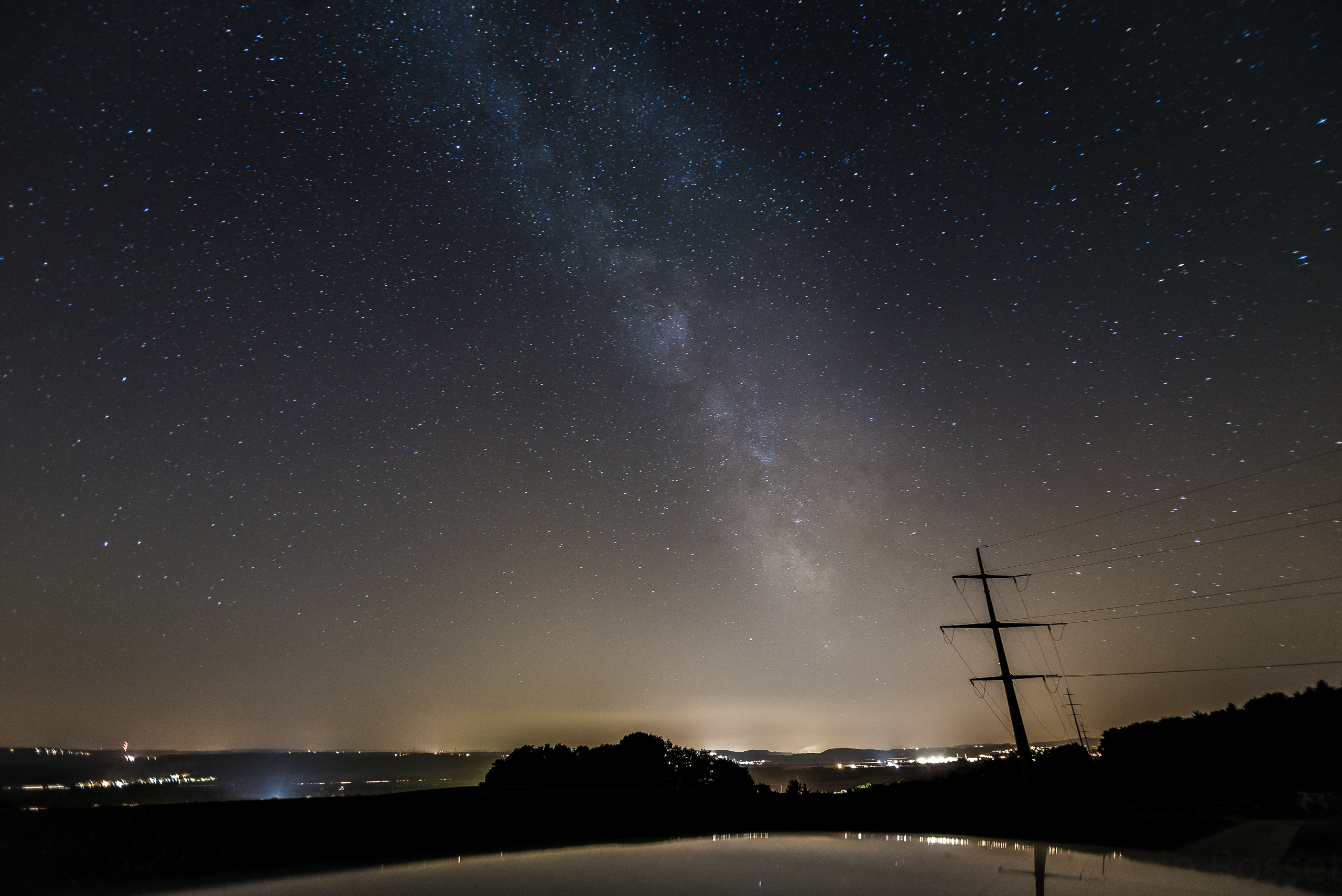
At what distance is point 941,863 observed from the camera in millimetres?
13156

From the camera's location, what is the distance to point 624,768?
40125mm

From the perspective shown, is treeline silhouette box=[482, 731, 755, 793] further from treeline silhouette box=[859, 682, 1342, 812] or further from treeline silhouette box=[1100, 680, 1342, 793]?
treeline silhouette box=[1100, 680, 1342, 793]

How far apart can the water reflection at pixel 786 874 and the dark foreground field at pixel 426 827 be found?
6.74 ft

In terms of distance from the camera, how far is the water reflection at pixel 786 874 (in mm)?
10555

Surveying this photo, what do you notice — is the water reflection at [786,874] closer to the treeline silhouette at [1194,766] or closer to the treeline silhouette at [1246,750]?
the treeline silhouette at [1194,766]

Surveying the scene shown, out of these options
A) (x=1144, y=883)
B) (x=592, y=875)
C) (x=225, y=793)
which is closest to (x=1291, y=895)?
(x=1144, y=883)

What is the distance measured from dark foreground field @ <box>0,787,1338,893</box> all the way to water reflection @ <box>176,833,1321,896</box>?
205 cm

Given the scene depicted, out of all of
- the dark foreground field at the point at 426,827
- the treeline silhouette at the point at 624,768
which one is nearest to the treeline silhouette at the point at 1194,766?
the dark foreground field at the point at 426,827

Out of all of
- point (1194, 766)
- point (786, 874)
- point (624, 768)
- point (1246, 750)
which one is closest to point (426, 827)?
point (786, 874)

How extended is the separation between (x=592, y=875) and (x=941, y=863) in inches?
274

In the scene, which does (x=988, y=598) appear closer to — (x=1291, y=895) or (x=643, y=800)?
(x=643, y=800)

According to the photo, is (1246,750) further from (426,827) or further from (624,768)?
(426,827)

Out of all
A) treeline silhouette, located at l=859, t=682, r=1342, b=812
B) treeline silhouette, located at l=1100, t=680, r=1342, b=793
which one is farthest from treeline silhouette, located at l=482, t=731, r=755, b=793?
treeline silhouette, located at l=1100, t=680, r=1342, b=793

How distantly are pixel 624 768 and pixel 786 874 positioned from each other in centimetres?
3072
